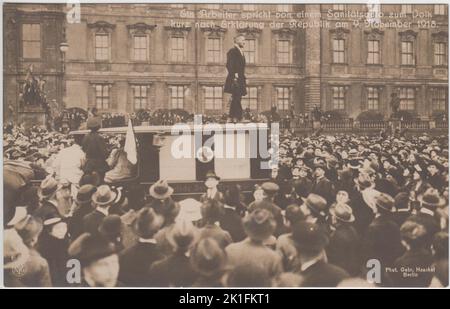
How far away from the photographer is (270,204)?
16.1 ft

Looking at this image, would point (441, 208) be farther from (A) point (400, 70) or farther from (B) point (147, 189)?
(B) point (147, 189)

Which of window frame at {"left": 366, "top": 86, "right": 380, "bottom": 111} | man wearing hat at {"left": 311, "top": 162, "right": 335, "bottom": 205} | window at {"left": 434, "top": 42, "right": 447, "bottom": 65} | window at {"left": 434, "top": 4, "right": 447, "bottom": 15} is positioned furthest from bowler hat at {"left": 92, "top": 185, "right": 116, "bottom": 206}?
window at {"left": 434, "top": 4, "right": 447, "bottom": 15}

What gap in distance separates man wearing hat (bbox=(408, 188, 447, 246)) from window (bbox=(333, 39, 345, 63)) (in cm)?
143

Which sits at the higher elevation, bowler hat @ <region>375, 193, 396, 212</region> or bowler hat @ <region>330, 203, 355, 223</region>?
bowler hat @ <region>375, 193, 396, 212</region>

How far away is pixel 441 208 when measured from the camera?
499cm

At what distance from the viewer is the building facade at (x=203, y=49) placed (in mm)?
4918

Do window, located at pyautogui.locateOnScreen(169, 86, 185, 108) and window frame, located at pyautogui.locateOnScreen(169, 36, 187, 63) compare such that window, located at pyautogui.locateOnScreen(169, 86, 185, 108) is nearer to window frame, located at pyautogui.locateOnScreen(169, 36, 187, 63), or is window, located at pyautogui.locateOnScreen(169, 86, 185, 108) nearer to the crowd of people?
window frame, located at pyautogui.locateOnScreen(169, 36, 187, 63)

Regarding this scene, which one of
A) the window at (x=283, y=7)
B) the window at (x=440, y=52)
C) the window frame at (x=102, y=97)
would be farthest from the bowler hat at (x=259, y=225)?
the window at (x=440, y=52)

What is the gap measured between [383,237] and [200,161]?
1755 millimetres

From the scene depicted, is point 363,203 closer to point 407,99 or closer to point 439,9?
point 407,99

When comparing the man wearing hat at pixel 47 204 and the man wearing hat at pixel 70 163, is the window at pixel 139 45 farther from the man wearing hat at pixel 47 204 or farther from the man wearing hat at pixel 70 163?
the man wearing hat at pixel 47 204

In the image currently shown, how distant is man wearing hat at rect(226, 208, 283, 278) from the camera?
16.0 feet

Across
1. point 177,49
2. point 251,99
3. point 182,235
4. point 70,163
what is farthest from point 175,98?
point 182,235

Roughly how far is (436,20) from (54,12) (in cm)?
339
